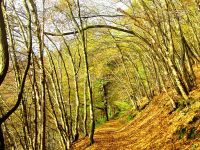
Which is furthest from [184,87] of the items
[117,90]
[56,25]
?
[117,90]

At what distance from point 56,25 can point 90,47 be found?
1069 cm

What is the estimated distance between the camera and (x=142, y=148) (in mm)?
10906

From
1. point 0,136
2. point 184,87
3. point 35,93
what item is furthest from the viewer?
point 184,87

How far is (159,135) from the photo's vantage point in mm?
11141

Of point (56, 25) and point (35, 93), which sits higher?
point (56, 25)

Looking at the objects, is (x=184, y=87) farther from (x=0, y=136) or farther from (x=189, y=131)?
(x=0, y=136)

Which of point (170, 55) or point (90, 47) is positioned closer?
point (170, 55)

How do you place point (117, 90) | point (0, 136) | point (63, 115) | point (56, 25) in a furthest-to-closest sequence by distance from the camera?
point (117, 90) < point (56, 25) < point (63, 115) < point (0, 136)

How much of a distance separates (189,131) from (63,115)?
9.60m

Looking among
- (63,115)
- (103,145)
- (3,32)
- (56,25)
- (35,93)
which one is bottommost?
(103,145)

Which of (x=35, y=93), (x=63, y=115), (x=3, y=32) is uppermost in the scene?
(x=3, y=32)

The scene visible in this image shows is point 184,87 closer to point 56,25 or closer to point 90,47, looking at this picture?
point 56,25

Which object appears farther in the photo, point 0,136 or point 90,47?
point 90,47

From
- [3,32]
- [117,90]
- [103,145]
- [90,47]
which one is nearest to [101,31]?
[90,47]
